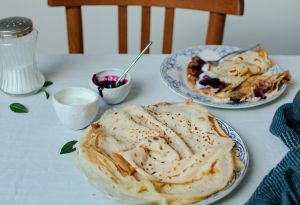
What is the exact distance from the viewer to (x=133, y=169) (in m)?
0.77

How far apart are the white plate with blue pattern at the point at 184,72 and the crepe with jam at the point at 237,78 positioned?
2 centimetres

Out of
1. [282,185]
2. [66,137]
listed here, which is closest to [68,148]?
[66,137]

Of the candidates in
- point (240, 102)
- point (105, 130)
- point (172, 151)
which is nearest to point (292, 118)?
point (240, 102)

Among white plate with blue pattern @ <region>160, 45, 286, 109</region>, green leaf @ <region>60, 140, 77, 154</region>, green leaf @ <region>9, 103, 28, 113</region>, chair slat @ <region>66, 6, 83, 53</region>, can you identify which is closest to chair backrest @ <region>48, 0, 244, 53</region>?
chair slat @ <region>66, 6, 83, 53</region>

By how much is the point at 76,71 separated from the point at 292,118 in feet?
1.88

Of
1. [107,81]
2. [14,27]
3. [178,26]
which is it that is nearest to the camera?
[14,27]

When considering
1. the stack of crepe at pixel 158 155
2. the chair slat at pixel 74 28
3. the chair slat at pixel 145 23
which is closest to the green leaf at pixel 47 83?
the stack of crepe at pixel 158 155

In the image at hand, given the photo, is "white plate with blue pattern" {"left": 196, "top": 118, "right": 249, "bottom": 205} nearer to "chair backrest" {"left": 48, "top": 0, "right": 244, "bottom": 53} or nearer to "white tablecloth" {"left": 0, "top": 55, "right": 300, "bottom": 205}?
"white tablecloth" {"left": 0, "top": 55, "right": 300, "bottom": 205}

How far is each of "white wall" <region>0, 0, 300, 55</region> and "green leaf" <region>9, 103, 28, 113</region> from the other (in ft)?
4.01

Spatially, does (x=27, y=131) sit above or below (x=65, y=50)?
above

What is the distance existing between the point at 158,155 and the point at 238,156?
6.2 inches

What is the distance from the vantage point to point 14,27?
95 centimetres

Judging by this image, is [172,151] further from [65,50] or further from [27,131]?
[65,50]

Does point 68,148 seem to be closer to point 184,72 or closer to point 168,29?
point 184,72
